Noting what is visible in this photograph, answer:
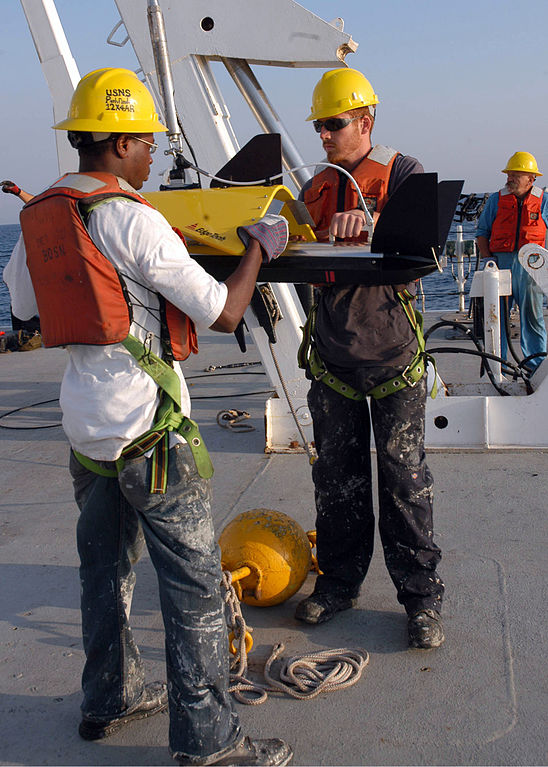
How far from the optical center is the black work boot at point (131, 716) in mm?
2568

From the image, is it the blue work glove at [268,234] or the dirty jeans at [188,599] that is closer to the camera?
the dirty jeans at [188,599]

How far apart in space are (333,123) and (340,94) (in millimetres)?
122

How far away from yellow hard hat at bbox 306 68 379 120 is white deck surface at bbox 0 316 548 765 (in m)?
2.21

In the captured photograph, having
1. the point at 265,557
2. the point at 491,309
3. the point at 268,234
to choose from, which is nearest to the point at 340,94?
the point at 268,234

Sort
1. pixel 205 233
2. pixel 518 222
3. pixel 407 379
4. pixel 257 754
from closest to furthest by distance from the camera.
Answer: pixel 257 754
pixel 205 233
pixel 407 379
pixel 518 222

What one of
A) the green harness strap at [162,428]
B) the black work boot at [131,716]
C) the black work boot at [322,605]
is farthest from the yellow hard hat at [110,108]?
the black work boot at [322,605]

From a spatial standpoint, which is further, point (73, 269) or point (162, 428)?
point (162, 428)

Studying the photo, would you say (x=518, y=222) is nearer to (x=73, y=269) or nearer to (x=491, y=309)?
(x=491, y=309)

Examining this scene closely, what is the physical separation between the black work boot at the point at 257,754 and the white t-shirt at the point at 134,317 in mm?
986

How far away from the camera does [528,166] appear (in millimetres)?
8078

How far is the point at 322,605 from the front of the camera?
3.29 metres

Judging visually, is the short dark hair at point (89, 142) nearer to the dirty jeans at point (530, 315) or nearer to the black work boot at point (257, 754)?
the black work boot at point (257, 754)

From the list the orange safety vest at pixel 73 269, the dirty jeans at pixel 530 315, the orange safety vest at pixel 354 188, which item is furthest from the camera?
the dirty jeans at pixel 530 315

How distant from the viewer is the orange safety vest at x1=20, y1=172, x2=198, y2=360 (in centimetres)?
211
